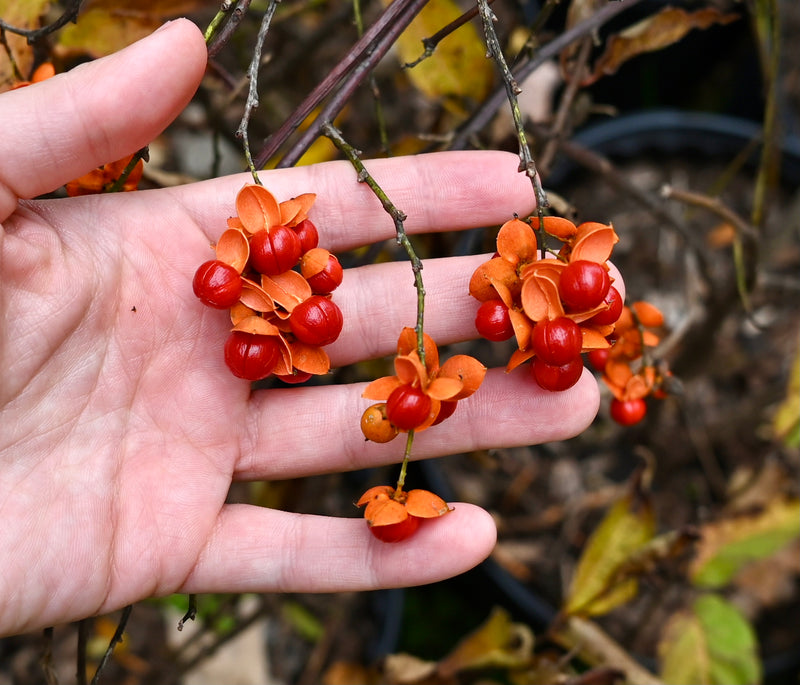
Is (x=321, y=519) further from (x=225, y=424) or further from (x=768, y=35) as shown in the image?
(x=768, y=35)

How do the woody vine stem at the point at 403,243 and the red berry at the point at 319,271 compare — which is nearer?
the woody vine stem at the point at 403,243

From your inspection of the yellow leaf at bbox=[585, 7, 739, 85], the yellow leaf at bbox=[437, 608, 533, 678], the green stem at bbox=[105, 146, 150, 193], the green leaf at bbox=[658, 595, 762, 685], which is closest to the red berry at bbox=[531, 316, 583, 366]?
the yellow leaf at bbox=[585, 7, 739, 85]

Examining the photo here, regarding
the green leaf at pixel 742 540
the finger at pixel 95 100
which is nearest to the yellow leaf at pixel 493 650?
the green leaf at pixel 742 540

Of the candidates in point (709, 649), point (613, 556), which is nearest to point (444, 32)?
point (613, 556)

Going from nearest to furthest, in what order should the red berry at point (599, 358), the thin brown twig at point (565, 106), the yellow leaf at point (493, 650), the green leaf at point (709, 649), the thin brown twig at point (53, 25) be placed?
the thin brown twig at point (53, 25) < the red berry at point (599, 358) < the thin brown twig at point (565, 106) < the yellow leaf at point (493, 650) < the green leaf at point (709, 649)

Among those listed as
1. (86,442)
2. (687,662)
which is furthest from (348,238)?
(687,662)

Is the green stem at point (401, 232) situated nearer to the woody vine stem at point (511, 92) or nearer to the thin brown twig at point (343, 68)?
the thin brown twig at point (343, 68)

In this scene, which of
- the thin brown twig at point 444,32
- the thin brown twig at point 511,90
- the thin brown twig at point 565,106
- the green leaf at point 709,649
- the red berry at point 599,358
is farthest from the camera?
the green leaf at point 709,649
